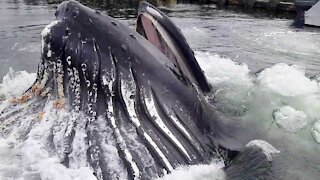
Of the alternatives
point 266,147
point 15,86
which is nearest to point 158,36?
point 266,147

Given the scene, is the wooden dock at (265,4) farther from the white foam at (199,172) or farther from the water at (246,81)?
the white foam at (199,172)

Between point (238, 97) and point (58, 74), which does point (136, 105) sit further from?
point (238, 97)

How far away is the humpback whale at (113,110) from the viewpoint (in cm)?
410

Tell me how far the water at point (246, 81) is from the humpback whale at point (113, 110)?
12 cm

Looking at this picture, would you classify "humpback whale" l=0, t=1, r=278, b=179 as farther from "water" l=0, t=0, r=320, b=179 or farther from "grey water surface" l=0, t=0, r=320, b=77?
"grey water surface" l=0, t=0, r=320, b=77

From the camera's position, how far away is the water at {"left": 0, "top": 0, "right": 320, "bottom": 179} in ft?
A: 14.0

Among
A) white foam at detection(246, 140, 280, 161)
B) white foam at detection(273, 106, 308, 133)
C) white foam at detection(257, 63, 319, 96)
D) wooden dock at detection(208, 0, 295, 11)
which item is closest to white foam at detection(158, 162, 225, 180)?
white foam at detection(246, 140, 280, 161)

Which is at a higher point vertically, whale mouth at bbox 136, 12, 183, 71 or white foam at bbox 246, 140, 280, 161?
whale mouth at bbox 136, 12, 183, 71

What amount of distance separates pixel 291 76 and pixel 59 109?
18.3 feet

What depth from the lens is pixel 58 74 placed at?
4.50 m

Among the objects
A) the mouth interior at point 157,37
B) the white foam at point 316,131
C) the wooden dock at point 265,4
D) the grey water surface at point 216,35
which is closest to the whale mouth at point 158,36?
the mouth interior at point 157,37

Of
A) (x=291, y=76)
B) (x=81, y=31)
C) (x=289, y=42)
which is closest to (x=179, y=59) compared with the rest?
(x=81, y=31)

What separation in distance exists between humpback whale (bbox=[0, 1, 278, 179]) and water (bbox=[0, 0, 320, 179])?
0.39 ft

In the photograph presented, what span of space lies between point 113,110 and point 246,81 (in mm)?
4696
